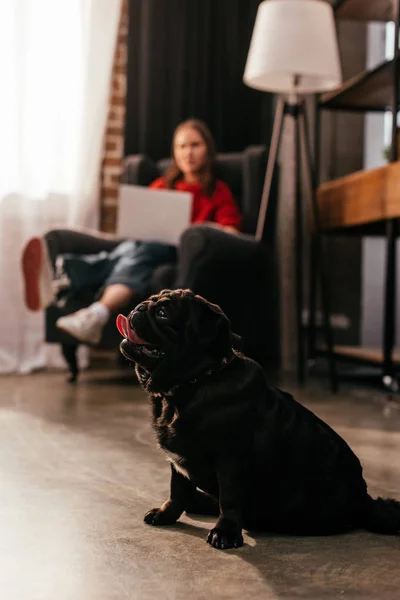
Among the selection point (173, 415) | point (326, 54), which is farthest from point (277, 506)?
point (326, 54)

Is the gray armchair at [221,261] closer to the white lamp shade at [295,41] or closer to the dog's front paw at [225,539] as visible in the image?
the white lamp shade at [295,41]

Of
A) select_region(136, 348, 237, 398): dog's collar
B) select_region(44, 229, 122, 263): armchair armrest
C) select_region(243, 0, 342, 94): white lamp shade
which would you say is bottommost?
select_region(136, 348, 237, 398): dog's collar

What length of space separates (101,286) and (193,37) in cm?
167

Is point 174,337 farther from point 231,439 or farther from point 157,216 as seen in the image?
point 157,216

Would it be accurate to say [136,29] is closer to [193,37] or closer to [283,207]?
[193,37]

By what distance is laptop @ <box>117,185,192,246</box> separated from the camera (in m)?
Result: 3.48

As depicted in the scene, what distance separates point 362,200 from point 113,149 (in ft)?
5.45

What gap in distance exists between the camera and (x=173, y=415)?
127 cm

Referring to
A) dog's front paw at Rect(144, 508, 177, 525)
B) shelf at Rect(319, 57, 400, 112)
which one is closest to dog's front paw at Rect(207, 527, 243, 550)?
dog's front paw at Rect(144, 508, 177, 525)

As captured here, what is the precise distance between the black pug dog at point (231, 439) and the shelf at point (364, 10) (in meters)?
2.75

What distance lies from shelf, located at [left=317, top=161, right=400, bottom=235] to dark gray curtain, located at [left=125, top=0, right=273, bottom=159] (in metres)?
0.90

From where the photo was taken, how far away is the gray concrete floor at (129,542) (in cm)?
109

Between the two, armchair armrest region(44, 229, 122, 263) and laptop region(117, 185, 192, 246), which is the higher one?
laptop region(117, 185, 192, 246)

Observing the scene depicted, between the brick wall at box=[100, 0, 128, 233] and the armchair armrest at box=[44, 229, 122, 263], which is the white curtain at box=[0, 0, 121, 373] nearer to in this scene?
the brick wall at box=[100, 0, 128, 233]
